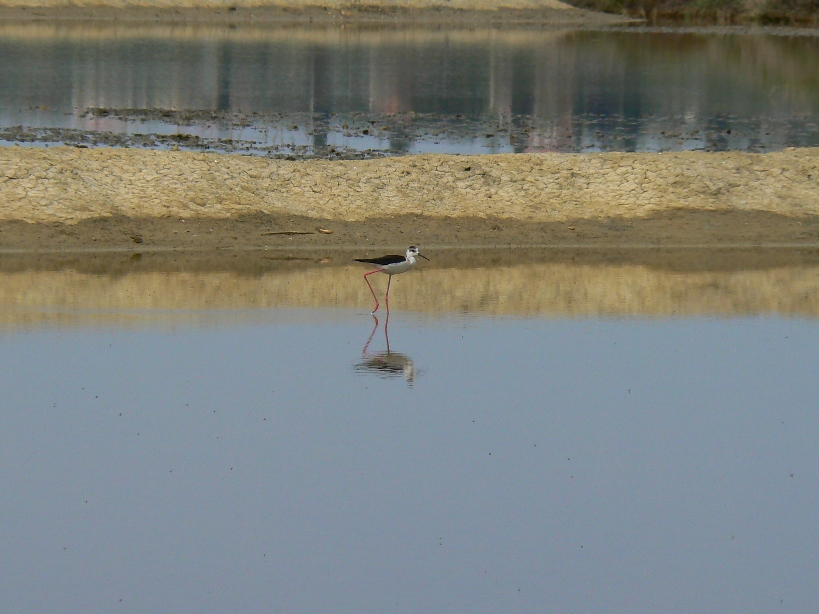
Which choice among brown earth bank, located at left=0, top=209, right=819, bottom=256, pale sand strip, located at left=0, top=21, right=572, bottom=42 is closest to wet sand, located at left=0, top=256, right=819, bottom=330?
brown earth bank, located at left=0, top=209, right=819, bottom=256

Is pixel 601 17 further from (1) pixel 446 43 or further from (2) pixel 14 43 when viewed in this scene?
(2) pixel 14 43

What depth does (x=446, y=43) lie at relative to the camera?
6650 cm

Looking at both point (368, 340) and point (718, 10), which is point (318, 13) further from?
point (368, 340)

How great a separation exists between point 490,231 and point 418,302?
13.4ft

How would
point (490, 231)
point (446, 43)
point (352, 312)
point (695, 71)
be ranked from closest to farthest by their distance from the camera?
point (352, 312) < point (490, 231) < point (695, 71) < point (446, 43)

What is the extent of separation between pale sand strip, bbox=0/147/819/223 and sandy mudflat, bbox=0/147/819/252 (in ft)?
0.08

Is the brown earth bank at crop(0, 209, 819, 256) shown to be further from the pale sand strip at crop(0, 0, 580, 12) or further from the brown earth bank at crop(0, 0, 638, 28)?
the pale sand strip at crop(0, 0, 580, 12)

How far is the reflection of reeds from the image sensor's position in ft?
47.4

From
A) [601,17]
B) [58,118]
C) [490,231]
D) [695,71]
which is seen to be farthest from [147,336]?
[601,17]

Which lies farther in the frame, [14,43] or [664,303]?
[14,43]

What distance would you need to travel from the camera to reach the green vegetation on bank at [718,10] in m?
83.8

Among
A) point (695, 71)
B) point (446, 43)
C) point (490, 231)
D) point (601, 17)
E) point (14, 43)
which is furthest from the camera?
point (601, 17)

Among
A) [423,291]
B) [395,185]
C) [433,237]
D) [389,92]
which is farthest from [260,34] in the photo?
[423,291]

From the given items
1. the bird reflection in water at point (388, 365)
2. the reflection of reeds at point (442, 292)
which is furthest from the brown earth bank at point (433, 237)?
the bird reflection in water at point (388, 365)
